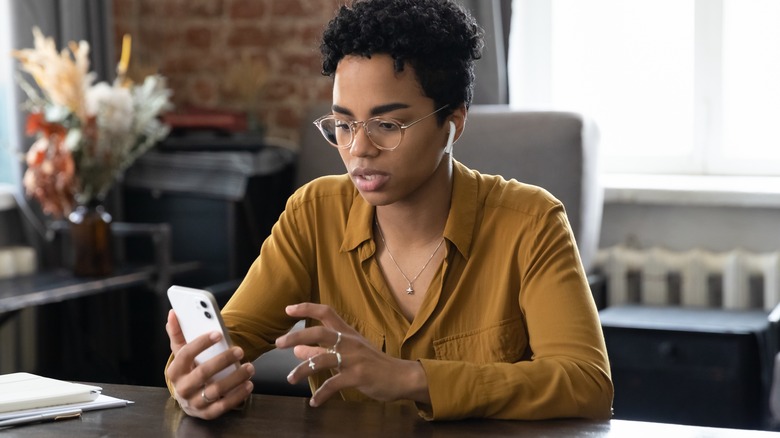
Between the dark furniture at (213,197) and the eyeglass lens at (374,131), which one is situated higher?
the eyeglass lens at (374,131)

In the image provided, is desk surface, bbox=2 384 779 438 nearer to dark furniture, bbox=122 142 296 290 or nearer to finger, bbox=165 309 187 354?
finger, bbox=165 309 187 354

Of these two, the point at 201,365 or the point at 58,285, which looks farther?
the point at 58,285

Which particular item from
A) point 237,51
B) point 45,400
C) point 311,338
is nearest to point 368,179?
point 311,338

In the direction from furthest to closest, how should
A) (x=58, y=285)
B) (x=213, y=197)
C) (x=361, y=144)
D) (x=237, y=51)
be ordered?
(x=237, y=51) < (x=213, y=197) < (x=58, y=285) < (x=361, y=144)

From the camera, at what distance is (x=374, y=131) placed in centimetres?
163

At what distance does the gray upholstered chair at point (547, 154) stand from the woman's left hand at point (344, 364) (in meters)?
1.91

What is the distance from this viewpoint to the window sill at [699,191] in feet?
11.7

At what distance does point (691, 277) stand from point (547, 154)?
73cm

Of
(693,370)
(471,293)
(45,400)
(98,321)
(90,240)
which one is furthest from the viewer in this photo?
(98,321)

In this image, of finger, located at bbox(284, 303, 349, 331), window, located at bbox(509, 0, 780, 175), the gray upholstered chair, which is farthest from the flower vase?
finger, located at bbox(284, 303, 349, 331)

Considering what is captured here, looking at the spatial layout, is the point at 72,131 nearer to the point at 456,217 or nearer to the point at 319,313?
the point at 456,217

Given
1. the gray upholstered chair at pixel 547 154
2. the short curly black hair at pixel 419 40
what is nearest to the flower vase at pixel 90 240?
the gray upholstered chair at pixel 547 154

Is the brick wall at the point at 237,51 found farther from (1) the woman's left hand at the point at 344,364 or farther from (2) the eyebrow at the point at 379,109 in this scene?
(1) the woman's left hand at the point at 344,364

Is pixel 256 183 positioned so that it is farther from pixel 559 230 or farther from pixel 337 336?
pixel 337 336
